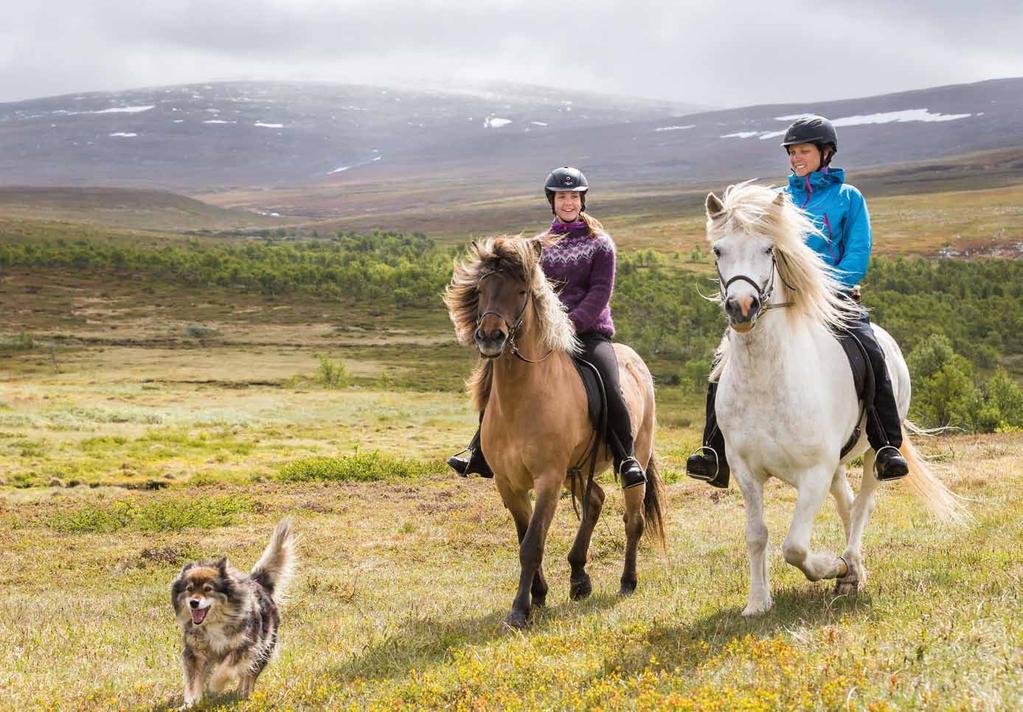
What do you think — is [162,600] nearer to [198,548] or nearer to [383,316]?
[198,548]

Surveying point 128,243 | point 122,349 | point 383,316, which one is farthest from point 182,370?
point 128,243

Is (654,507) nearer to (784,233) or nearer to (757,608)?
(757,608)

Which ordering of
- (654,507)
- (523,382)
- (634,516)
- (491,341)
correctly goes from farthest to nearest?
(654,507) < (634,516) < (523,382) < (491,341)

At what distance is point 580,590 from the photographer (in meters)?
9.33

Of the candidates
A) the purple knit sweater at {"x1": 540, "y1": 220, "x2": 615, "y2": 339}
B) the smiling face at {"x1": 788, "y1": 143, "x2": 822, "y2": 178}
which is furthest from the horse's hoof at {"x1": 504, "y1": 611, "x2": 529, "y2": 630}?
the smiling face at {"x1": 788, "y1": 143, "x2": 822, "y2": 178}

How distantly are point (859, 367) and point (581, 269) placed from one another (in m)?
2.83

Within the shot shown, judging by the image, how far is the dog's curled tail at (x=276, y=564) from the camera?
25.2 feet

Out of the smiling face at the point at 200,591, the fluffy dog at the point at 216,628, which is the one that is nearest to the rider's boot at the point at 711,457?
the fluffy dog at the point at 216,628

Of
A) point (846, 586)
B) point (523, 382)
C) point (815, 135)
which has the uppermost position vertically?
point (815, 135)

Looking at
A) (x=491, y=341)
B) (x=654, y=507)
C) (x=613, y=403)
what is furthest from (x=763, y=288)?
(x=654, y=507)

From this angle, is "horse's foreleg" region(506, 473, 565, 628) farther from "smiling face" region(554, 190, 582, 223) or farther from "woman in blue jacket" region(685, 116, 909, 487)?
"smiling face" region(554, 190, 582, 223)

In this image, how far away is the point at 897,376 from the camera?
28.2 ft

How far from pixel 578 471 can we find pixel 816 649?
3.91 meters

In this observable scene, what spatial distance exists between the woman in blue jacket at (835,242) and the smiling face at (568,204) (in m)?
2.04
